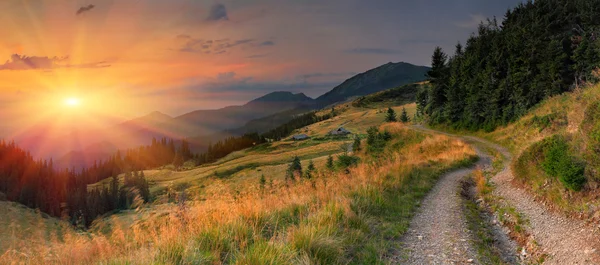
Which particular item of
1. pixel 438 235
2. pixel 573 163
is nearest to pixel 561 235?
pixel 573 163

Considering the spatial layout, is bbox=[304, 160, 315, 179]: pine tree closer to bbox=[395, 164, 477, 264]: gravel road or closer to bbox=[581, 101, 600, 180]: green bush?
bbox=[395, 164, 477, 264]: gravel road

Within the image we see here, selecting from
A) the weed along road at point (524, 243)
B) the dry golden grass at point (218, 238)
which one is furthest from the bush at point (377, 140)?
the dry golden grass at point (218, 238)

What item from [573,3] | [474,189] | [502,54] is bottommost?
[474,189]

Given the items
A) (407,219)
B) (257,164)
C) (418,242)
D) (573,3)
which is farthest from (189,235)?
(257,164)

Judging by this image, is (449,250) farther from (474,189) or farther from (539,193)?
(474,189)

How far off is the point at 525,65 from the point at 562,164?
39.5 m

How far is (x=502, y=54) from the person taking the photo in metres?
45.1

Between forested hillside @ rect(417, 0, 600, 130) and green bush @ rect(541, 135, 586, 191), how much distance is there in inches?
1137

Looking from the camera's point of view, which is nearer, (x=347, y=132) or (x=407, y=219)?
(x=407, y=219)

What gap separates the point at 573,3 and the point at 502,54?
63.4ft

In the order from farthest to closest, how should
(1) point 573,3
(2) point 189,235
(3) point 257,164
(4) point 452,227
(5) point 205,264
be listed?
1. (3) point 257,164
2. (1) point 573,3
3. (4) point 452,227
4. (2) point 189,235
5. (5) point 205,264

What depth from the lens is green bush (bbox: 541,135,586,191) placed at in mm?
9945

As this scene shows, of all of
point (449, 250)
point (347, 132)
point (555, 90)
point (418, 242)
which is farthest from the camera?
point (347, 132)

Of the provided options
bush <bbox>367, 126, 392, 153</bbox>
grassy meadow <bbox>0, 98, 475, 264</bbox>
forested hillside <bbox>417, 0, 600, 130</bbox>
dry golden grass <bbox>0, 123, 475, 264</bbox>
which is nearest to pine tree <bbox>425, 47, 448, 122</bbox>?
forested hillside <bbox>417, 0, 600, 130</bbox>
